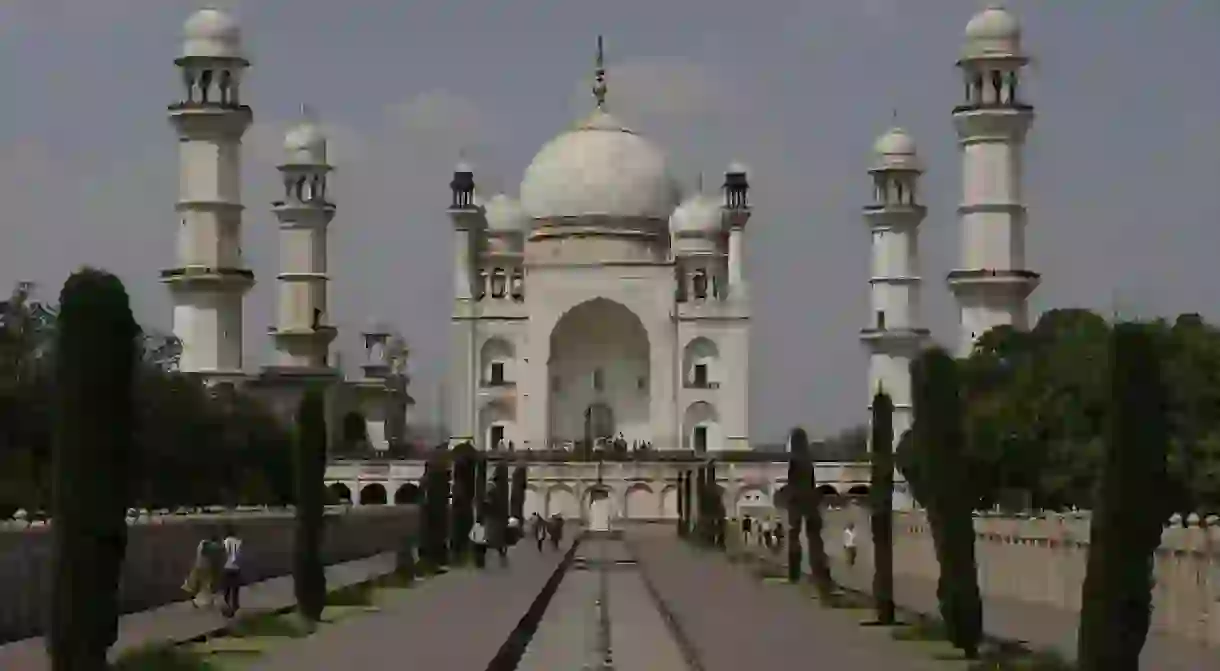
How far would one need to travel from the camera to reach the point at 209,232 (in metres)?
57.9

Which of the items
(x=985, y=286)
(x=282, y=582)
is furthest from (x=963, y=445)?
(x=985, y=286)

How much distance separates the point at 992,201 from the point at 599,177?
1860 centimetres

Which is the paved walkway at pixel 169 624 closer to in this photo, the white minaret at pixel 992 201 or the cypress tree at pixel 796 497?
the cypress tree at pixel 796 497

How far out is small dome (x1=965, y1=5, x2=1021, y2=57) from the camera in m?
56.1

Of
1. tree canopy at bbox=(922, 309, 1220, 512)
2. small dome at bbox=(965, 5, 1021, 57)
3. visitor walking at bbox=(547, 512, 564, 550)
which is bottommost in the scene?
visitor walking at bbox=(547, 512, 564, 550)

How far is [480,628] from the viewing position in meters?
19.8

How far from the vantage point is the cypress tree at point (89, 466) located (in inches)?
508

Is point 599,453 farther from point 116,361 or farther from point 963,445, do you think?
point 116,361

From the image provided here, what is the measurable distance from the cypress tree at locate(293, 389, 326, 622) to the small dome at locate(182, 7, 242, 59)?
3819 cm

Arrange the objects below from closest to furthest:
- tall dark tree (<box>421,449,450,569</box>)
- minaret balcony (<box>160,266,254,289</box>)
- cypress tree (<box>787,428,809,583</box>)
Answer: cypress tree (<box>787,428,809,583</box>)
tall dark tree (<box>421,449,450,569</box>)
minaret balcony (<box>160,266,254,289</box>)

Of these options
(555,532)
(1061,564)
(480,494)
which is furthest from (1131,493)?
(555,532)

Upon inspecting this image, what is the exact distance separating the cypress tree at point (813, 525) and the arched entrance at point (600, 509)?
2931 cm

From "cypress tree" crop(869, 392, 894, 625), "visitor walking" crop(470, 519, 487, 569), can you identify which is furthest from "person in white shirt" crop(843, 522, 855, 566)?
"cypress tree" crop(869, 392, 894, 625)

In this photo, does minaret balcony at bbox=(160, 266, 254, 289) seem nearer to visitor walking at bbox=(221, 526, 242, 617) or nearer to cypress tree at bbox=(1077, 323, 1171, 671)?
visitor walking at bbox=(221, 526, 242, 617)
